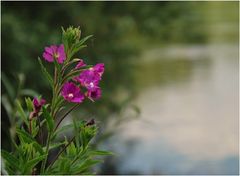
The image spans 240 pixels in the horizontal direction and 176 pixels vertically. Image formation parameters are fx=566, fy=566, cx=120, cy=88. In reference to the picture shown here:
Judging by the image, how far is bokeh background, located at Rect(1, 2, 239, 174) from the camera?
5.11m

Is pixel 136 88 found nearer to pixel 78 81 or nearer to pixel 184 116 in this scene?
pixel 184 116

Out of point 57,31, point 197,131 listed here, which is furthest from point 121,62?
point 197,131

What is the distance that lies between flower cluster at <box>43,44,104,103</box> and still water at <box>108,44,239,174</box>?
434 centimetres

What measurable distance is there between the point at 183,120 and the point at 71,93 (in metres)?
6.73

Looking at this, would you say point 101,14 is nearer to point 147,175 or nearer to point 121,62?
point 121,62

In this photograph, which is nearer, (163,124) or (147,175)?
(147,175)

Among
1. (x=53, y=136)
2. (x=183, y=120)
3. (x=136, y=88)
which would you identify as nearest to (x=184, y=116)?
(x=183, y=120)

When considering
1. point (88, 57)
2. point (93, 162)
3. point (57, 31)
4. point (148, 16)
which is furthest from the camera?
point (148, 16)

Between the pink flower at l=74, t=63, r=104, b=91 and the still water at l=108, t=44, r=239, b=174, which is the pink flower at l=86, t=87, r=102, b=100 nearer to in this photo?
the pink flower at l=74, t=63, r=104, b=91

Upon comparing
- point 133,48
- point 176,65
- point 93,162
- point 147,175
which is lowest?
point 93,162

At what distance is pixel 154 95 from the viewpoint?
9008 millimetres

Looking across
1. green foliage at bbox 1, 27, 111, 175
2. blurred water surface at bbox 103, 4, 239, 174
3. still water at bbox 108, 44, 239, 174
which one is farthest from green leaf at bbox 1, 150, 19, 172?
still water at bbox 108, 44, 239, 174

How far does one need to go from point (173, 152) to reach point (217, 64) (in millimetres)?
4166

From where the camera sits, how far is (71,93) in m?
1.04
